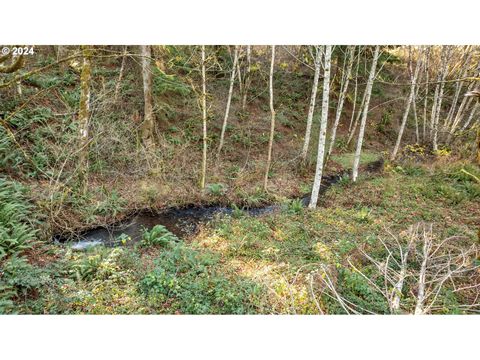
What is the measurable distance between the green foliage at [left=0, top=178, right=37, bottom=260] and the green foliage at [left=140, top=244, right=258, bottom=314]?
1.98 m

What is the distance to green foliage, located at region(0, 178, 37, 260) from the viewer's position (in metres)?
3.99

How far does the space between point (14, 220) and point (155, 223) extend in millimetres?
2703

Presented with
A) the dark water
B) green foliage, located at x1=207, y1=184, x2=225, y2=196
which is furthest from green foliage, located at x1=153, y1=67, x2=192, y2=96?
the dark water

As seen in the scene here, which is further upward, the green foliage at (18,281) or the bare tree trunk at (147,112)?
the bare tree trunk at (147,112)

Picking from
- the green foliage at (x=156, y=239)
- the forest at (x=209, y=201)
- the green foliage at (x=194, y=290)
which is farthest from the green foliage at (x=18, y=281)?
the green foliage at (x=156, y=239)

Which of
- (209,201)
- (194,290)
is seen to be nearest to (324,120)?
(209,201)

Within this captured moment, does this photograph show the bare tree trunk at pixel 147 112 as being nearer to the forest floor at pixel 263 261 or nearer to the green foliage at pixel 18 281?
the forest floor at pixel 263 261

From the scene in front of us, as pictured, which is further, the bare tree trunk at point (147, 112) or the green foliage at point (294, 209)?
the bare tree trunk at point (147, 112)

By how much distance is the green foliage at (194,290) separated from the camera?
11.4ft

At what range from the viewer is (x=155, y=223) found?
6.59 m

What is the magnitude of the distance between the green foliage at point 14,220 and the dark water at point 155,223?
759mm

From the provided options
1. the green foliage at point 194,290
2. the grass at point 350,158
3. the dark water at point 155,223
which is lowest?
the dark water at point 155,223
